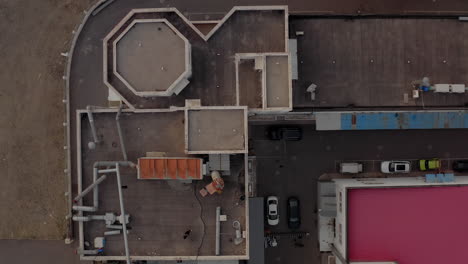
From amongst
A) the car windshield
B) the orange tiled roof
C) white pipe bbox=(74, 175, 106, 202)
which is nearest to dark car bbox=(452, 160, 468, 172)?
the car windshield

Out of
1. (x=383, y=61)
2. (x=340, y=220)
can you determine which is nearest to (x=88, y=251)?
(x=340, y=220)

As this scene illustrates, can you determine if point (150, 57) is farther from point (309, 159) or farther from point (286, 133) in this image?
point (309, 159)

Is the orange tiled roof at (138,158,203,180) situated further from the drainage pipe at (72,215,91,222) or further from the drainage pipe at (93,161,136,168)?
the drainage pipe at (72,215,91,222)

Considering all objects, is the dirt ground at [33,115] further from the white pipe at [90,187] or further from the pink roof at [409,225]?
the pink roof at [409,225]

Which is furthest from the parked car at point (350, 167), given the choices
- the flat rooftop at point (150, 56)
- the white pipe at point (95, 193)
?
the white pipe at point (95, 193)

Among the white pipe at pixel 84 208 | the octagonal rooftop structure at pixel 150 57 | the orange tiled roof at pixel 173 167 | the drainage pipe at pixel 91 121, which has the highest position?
the octagonal rooftop structure at pixel 150 57
